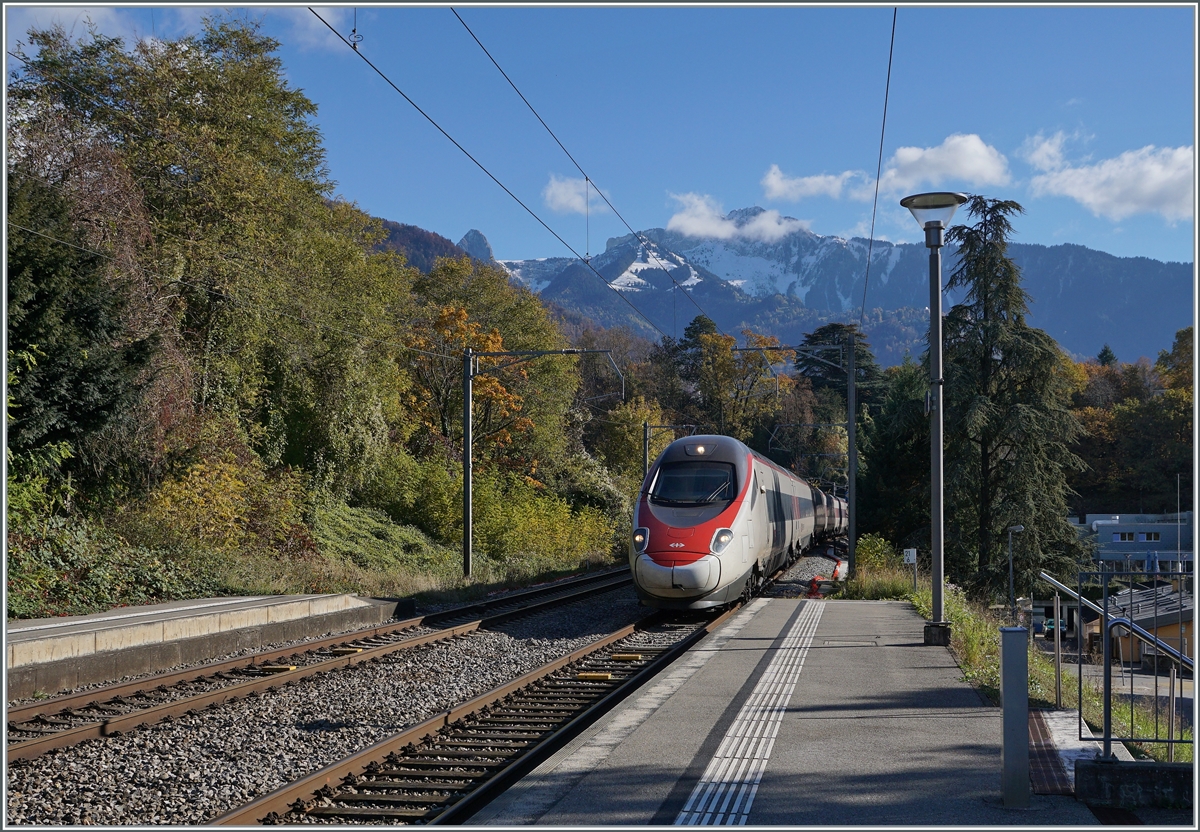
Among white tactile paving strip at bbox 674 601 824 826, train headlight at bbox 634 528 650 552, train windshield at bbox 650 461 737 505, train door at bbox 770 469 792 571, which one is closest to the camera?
white tactile paving strip at bbox 674 601 824 826

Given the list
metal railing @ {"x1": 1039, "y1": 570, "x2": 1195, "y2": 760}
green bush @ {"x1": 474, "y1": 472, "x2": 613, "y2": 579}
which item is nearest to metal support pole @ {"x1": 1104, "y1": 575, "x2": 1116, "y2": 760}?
metal railing @ {"x1": 1039, "y1": 570, "x2": 1195, "y2": 760}

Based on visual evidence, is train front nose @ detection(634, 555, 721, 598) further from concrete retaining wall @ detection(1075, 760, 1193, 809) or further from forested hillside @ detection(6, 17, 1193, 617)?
concrete retaining wall @ detection(1075, 760, 1193, 809)

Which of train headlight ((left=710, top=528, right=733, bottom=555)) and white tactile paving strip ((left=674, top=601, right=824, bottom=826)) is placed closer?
white tactile paving strip ((left=674, top=601, right=824, bottom=826))

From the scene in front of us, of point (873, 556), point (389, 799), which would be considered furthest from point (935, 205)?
point (873, 556)

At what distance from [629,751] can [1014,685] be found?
271 cm

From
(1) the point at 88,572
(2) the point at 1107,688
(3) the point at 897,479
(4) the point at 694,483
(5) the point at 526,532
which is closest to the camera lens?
(2) the point at 1107,688

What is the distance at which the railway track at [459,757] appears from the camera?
20.8 ft

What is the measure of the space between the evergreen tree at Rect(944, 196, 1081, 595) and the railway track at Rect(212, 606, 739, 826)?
2779cm

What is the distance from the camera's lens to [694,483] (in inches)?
690

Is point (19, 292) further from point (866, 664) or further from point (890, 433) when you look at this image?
point (890, 433)

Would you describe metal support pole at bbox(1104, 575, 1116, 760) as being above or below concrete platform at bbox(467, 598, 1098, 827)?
above

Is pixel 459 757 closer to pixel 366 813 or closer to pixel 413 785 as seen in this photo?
pixel 413 785

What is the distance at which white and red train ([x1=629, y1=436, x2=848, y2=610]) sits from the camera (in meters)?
16.1

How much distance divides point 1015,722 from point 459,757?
424cm
